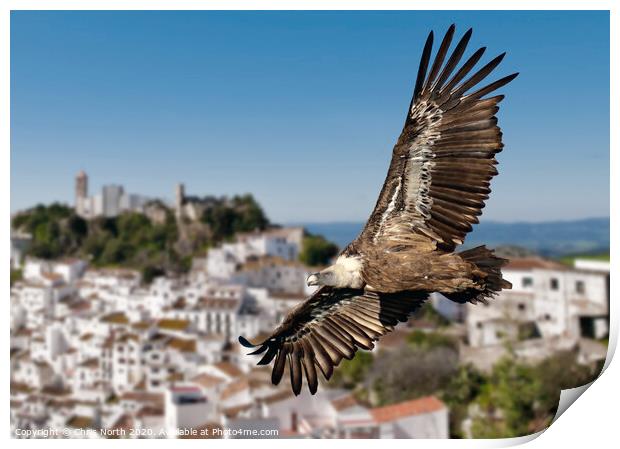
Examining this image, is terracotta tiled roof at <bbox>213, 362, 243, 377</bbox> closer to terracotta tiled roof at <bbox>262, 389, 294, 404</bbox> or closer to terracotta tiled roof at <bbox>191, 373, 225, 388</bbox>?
terracotta tiled roof at <bbox>191, 373, 225, 388</bbox>

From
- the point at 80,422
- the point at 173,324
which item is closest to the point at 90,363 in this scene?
the point at 173,324

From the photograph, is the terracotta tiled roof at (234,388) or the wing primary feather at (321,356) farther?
the terracotta tiled roof at (234,388)

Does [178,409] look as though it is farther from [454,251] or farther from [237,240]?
[454,251]

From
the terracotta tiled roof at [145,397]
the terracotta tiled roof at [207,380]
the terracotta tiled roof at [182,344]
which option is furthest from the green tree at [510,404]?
the terracotta tiled roof at [182,344]

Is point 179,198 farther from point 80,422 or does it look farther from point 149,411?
point 149,411

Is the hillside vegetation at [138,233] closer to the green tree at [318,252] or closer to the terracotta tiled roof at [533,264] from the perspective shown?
the green tree at [318,252]

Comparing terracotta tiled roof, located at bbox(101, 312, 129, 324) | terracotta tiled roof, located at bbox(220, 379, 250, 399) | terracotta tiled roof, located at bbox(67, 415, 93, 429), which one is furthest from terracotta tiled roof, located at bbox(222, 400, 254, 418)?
terracotta tiled roof, located at bbox(101, 312, 129, 324)

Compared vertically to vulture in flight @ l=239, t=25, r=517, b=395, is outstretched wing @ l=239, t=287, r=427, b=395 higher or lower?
lower
